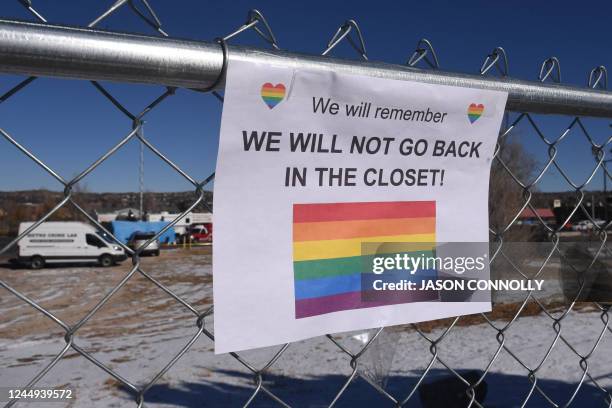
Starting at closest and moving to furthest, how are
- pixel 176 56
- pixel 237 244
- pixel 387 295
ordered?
pixel 176 56 → pixel 237 244 → pixel 387 295

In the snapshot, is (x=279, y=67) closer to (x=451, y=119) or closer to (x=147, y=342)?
(x=451, y=119)

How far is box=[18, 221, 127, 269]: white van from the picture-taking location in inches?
1118

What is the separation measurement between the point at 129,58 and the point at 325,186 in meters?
0.51

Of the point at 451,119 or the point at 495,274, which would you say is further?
the point at 495,274

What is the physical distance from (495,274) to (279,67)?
1204mm

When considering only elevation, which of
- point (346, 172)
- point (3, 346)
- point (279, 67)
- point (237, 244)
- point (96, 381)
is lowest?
point (3, 346)

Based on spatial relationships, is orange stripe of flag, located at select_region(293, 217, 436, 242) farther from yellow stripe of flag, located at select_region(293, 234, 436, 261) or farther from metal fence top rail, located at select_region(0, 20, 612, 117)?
metal fence top rail, located at select_region(0, 20, 612, 117)

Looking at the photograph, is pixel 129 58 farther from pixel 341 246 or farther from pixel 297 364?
pixel 297 364

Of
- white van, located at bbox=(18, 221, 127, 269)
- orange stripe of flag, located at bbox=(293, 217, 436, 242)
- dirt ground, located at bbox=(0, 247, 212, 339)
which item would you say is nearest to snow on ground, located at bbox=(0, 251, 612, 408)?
dirt ground, located at bbox=(0, 247, 212, 339)

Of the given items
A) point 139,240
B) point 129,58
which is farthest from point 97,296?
point 129,58

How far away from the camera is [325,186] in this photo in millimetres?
1270

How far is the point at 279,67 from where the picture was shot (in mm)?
1148

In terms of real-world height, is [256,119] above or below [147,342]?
above

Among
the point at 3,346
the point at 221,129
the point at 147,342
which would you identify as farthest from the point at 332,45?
the point at 3,346
